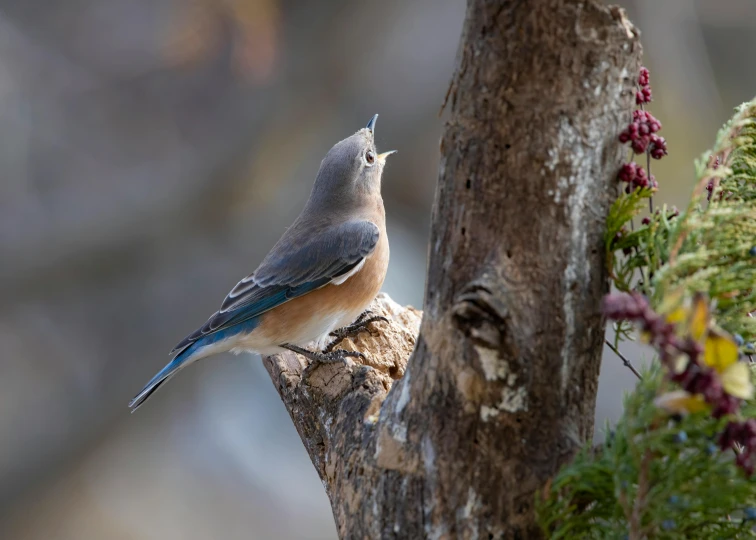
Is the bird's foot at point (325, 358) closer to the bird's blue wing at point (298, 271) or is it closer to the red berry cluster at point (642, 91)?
the bird's blue wing at point (298, 271)

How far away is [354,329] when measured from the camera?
3.23 meters

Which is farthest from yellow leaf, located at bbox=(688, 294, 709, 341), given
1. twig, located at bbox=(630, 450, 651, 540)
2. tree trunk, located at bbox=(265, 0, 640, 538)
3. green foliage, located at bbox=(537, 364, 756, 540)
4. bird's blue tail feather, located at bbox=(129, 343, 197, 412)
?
bird's blue tail feather, located at bbox=(129, 343, 197, 412)

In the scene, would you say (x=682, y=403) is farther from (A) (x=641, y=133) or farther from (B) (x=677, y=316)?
(A) (x=641, y=133)

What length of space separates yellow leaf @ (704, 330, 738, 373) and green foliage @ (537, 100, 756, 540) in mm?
74

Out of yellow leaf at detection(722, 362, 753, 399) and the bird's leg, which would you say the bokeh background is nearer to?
the bird's leg

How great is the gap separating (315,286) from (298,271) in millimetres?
130

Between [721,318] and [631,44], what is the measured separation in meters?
0.62

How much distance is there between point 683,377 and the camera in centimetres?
138

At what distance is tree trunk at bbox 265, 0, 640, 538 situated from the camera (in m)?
1.76

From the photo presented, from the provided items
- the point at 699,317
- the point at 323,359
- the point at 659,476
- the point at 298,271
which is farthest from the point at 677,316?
the point at 298,271

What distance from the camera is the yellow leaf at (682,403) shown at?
4.50 feet

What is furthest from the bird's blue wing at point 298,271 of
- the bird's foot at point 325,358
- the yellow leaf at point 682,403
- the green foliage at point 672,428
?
the yellow leaf at point 682,403

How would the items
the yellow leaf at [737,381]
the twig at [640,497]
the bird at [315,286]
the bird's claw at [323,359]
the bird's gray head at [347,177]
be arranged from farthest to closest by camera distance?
the bird's gray head at [347,177] → the bird at [315,286] → the bird's claw at [323,359] → the twig at [640,497] → the yellow leaf at [737,381]

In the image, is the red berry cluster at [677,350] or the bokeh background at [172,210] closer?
the red berry cluster at [677,350]
